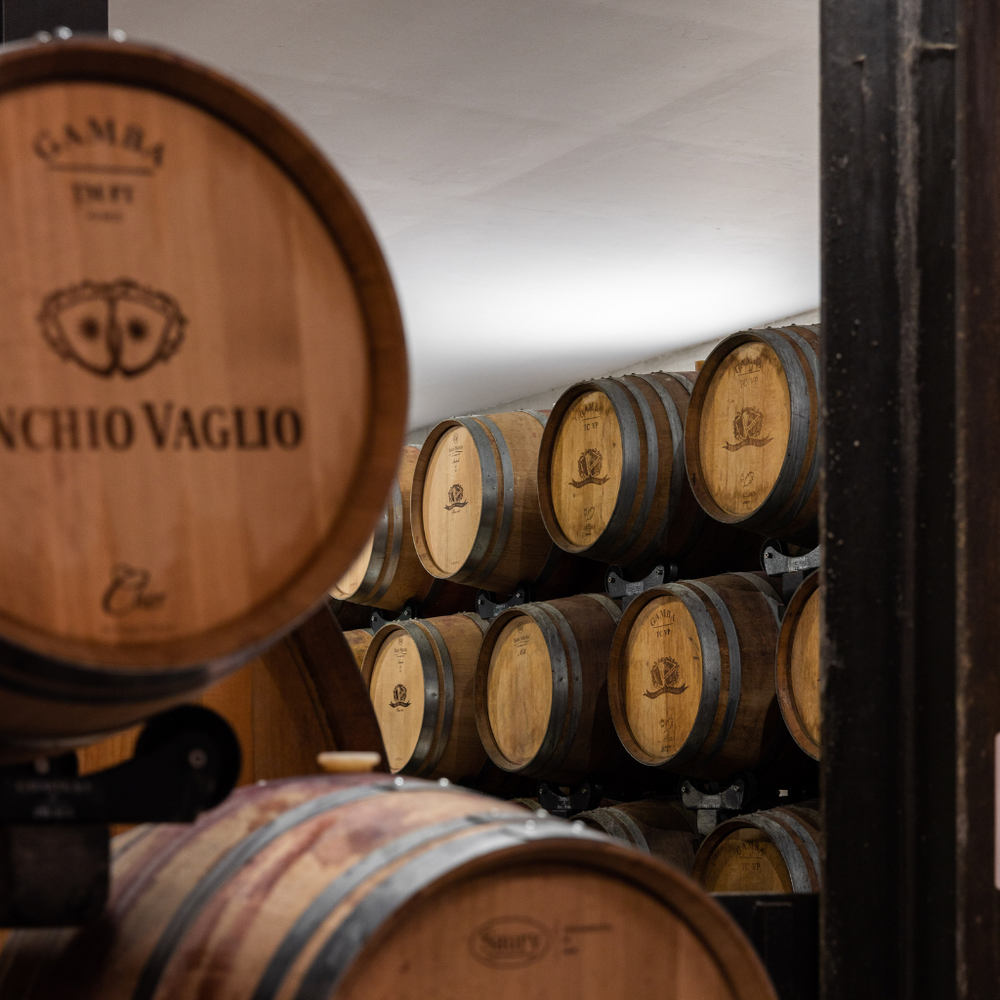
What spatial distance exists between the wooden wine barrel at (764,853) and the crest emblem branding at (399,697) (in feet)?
5.81

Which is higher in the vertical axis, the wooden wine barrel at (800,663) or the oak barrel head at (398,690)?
the wooden wine barrel at (800,663)

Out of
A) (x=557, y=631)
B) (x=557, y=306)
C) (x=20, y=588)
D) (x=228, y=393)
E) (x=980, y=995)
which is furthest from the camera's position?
(x=557, y=306)

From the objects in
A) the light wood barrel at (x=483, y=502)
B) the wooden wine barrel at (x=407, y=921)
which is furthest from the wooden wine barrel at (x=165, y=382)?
the light wood barrel at (x=483, y=502)

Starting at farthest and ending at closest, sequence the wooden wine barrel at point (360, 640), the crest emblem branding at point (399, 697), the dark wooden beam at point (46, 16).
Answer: the wooden wine barrel at point (360, 640), the crest emblem branding at point (399, 697), the dark wooden beam at point (46, 16)

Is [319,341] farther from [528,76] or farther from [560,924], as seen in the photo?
[528,76]

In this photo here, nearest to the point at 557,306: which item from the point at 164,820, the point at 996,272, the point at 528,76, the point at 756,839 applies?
the point at 528,76

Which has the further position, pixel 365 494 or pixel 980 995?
pixel 980 995

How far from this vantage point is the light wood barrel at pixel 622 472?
4879 millimetres

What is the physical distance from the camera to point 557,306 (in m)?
8.96

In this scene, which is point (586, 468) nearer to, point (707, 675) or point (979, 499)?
point (707, 675)

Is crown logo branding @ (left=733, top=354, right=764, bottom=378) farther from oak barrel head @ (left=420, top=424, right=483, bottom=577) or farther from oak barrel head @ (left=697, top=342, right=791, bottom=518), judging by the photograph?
oak barrel head @ (left=420, top=424, right=483, bottom=577)

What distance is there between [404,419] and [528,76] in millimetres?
4274

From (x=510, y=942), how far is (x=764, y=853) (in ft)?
10.8

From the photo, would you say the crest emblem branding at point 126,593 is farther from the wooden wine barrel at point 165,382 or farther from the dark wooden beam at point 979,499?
the dark wooden beam at point 979,499
